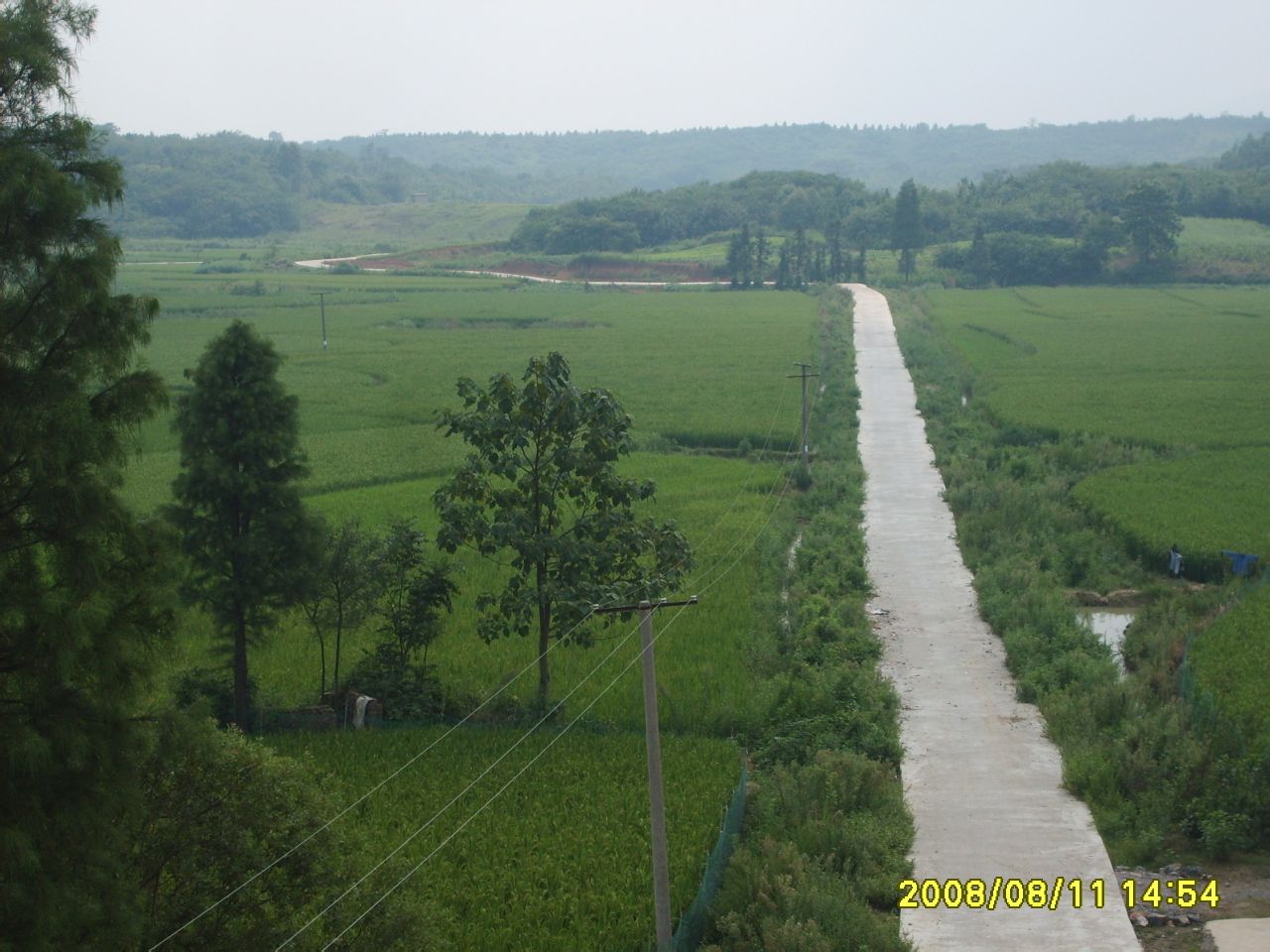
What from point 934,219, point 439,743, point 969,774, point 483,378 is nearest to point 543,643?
point 439,743

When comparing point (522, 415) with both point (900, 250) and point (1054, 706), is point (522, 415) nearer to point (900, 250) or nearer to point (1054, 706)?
point (1054, 706)

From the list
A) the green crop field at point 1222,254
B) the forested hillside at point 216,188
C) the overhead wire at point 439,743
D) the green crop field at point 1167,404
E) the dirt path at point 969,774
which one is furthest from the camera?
the forested hillside at point 216,188

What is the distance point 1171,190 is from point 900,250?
26.3 metres

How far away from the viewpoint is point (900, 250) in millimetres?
121750

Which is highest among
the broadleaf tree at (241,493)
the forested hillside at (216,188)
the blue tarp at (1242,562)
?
the forested hillside at (216,188)

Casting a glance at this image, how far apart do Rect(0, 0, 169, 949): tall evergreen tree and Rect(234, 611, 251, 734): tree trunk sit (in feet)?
27.8

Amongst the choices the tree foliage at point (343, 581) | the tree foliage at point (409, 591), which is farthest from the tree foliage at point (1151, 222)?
the tree foliage at point (343, 581)

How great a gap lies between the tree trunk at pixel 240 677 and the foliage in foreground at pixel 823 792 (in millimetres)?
6877

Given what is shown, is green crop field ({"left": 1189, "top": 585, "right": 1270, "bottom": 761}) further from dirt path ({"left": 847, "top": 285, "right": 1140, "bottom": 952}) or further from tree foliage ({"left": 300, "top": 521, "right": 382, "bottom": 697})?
tree foliage ({"left": 300, "top": 521, "right": 382, "bottom": 697})

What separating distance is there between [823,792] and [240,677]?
26.3 ft

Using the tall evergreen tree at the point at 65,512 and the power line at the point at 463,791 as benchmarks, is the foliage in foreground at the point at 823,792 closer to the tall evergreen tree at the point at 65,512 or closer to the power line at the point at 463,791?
the power line at the point at 463,791

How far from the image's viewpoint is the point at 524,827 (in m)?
14.2

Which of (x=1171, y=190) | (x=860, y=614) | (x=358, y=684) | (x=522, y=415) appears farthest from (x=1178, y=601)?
(x=1171, y=190)

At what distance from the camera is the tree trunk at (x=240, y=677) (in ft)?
58.1
